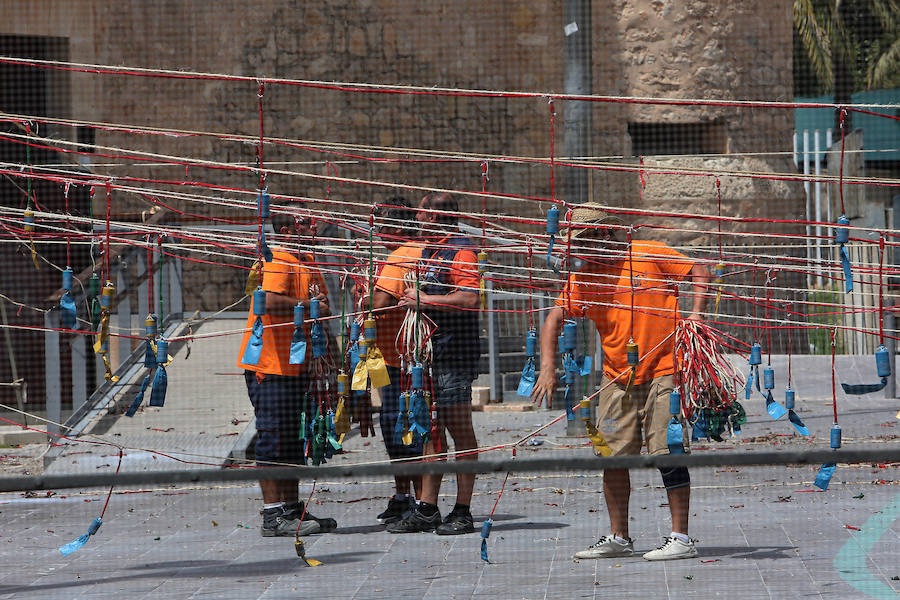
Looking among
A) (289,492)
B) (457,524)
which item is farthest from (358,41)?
(457,524)

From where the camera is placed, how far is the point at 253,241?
4375 mm

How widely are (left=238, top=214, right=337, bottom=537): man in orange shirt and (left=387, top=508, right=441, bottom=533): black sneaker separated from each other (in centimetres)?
35

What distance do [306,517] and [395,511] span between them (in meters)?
0.34

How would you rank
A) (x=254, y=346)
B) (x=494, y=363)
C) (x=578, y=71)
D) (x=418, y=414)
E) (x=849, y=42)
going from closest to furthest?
(x=254, y=346) < (x=418, y=414) < (x=578, y=71) < (x=494, y=363) < (x=849, y=42)

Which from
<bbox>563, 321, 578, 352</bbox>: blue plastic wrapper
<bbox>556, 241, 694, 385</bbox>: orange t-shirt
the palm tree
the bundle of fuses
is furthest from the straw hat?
the palm tree

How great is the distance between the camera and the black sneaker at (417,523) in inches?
182

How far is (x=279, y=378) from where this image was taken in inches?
179

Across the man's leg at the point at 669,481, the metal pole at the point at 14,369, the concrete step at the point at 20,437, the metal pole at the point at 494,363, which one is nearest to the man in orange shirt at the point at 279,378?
the man's leg at the point at 669,481

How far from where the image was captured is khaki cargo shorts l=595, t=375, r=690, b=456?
4.11 metres

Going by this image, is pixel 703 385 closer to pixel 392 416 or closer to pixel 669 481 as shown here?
pixel 669 481

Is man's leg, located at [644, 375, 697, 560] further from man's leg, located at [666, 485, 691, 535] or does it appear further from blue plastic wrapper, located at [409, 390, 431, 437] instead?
blue plastic wrapper, located at [409, 390, 431, 437]

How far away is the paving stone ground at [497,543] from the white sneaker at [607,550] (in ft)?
0.08

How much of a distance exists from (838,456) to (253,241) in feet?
7.68

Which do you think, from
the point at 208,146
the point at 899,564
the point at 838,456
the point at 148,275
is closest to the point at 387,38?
the point at 208,146
